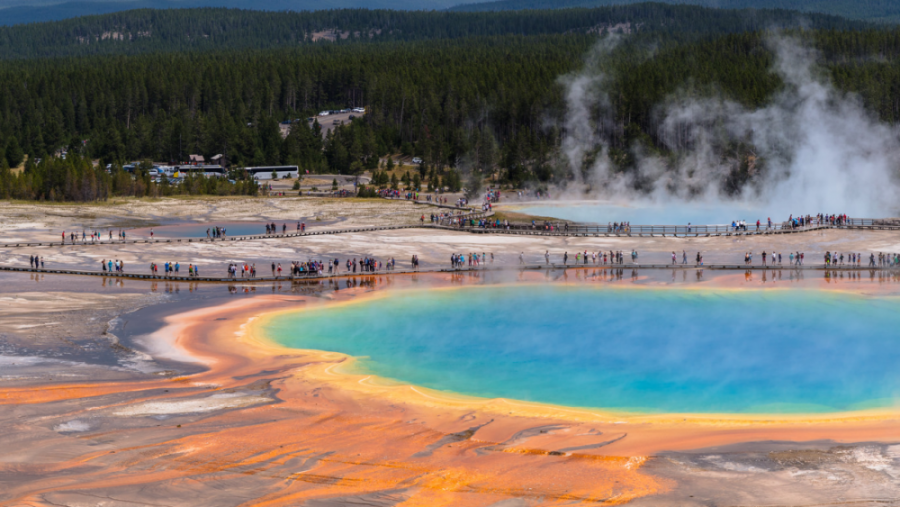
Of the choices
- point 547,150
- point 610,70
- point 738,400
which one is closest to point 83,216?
point 547,150

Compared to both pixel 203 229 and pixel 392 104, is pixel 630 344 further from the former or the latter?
pixel 392 104

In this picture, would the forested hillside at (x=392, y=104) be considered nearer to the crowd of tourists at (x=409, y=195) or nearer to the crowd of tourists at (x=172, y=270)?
the crowd of tourists at (x=409, y=195)

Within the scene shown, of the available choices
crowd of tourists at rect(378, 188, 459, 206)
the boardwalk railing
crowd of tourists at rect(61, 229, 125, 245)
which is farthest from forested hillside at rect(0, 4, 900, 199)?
the boardwalk railing

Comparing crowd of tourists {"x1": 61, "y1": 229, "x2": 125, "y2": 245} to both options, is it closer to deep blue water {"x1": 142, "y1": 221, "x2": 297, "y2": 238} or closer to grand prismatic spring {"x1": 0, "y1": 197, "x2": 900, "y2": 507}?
grand prismatic spring {"x1": 0, "y1": 197, "x2": 900, "y2": 507}

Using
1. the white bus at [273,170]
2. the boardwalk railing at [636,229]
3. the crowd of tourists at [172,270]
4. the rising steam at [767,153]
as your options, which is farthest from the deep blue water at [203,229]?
the rising steam at [767,153]

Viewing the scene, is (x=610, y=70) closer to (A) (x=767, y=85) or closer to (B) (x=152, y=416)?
(A) (x=767, y=85)

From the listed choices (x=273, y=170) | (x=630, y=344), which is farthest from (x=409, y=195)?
(x=630, y=344)
